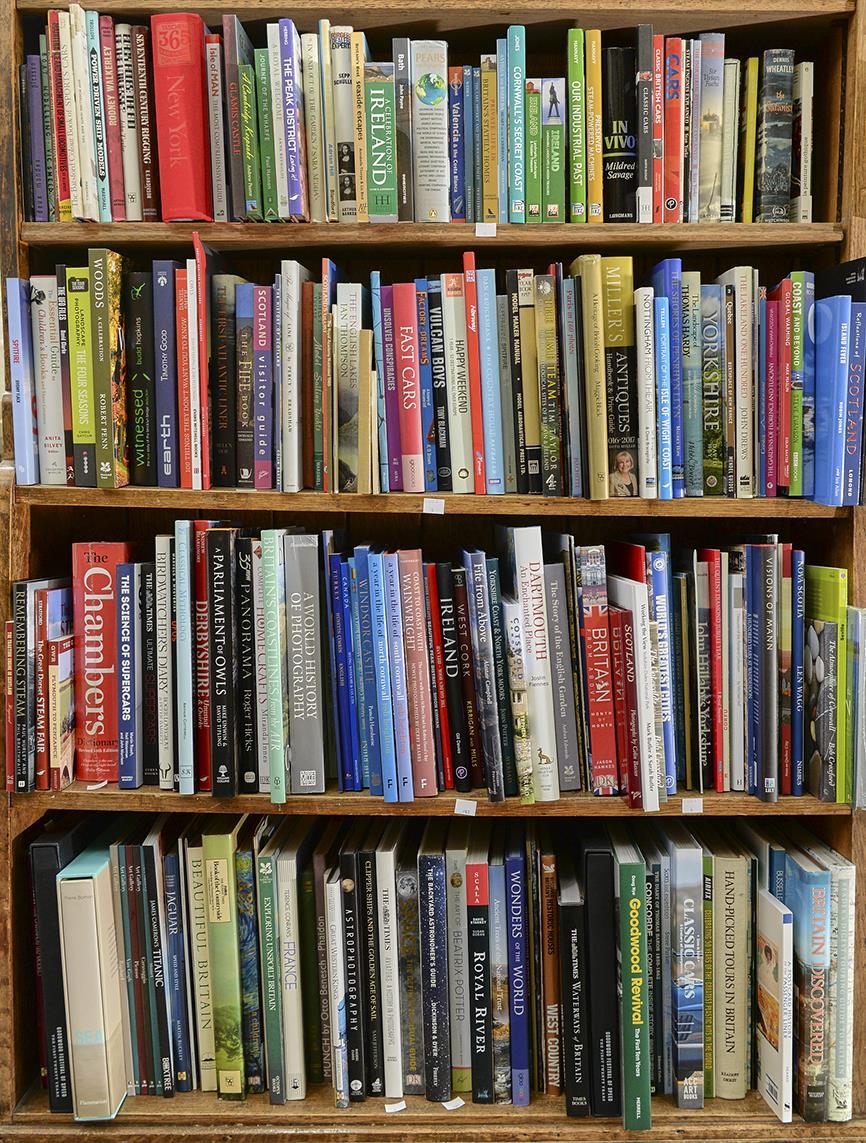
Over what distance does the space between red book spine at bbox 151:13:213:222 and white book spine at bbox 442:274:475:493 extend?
40 cm

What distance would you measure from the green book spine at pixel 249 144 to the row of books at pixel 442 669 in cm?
49

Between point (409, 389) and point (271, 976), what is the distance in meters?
0.94

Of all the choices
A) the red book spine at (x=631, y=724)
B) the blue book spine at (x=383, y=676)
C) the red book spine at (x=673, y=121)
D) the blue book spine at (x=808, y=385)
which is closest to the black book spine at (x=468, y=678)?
the blue book spine at (x=383, y=676)

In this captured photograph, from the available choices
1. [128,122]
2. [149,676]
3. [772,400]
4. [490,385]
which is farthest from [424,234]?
[149,676]

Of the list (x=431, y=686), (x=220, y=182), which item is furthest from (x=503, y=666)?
(x=220, y=182)

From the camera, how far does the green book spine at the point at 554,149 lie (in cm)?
129

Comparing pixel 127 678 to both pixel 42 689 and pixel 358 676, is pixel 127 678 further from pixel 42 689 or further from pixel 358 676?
pixel 358 676

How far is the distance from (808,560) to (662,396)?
45 cm

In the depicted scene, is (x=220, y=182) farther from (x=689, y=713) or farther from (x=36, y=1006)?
(x=36, y=1006)

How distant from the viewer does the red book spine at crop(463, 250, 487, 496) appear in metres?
1.29

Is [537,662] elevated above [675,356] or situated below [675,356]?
below

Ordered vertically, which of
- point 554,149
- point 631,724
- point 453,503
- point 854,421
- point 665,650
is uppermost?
point 554,149

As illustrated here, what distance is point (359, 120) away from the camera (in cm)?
128

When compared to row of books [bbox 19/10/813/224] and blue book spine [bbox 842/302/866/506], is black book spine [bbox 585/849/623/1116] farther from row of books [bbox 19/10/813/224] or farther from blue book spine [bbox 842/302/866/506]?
row of books [bbox 19/10/813/224]
